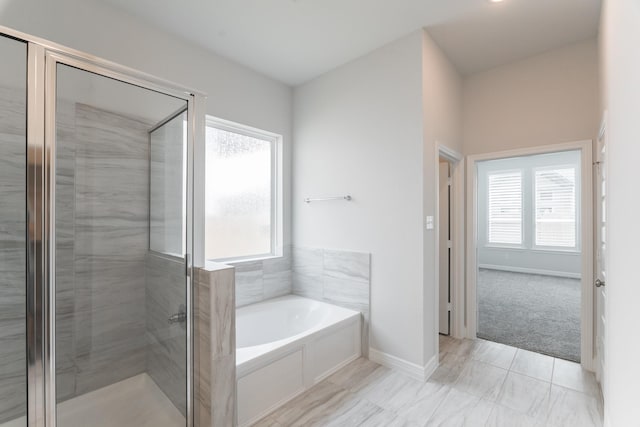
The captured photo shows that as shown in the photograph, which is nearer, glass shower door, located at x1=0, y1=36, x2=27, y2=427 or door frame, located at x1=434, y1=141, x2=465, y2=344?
glass shower door, located at x1=0, y1=36, x2=27, y2=427

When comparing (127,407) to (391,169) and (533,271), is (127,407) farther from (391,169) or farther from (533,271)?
(533,271)

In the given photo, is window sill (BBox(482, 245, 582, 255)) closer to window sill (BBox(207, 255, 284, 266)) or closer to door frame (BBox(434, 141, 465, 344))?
door frame (BBox(434, 141, 465, 344))

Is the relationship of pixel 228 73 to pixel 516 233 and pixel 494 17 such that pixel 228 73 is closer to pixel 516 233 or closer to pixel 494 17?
pixel 494 17

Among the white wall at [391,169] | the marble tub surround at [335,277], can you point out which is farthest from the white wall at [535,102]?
the marble tub surround at [335,277]

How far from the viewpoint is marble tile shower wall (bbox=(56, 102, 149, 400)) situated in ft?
4.51

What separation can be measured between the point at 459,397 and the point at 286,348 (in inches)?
51.3

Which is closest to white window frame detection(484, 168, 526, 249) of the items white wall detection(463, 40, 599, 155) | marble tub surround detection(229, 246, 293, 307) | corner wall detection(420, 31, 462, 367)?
white wall detection(463, 40, 599, 155)

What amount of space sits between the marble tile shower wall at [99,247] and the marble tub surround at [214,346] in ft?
1.19

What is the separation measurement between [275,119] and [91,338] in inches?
98.0

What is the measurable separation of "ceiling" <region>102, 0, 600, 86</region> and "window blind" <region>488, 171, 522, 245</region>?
4.44 m

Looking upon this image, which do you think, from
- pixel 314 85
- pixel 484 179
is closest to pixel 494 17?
pixel 314 85

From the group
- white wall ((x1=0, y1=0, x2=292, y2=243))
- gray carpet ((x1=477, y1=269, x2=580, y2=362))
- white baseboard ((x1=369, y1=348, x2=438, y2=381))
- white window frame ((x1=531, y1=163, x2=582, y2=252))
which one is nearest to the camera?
white wall ((x1=0, y1=0, x2=292, y2=243))

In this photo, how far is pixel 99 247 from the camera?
1.59 metres

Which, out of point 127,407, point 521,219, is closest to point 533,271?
point 521,219
